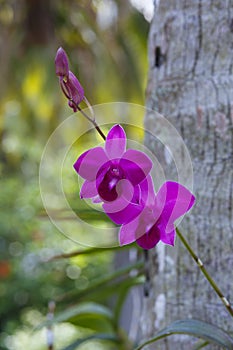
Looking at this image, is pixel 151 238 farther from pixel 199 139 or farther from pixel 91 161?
pixel 199 139

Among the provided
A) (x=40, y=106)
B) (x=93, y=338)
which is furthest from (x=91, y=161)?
(x=40, y=106)

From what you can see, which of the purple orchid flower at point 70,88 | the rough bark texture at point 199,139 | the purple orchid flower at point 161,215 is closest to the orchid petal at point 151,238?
the purple orchid flower at point 161,215

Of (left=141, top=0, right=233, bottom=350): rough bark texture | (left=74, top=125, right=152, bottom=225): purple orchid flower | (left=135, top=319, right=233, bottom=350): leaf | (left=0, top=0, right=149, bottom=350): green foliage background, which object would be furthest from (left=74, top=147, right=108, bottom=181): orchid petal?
(left=0, top=0, right=149, bottom=350): green foliage background

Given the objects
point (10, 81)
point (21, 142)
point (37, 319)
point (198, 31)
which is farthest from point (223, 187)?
point (21, 142)

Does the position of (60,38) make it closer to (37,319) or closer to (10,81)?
(10,81)

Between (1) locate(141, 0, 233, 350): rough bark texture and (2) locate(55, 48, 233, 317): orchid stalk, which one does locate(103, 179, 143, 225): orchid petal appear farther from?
(1) locate(141, 0, 233, 350): rough bark texture

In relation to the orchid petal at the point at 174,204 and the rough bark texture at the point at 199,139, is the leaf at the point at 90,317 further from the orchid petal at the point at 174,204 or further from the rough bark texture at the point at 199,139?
the orchid petal at the point at 174,204
